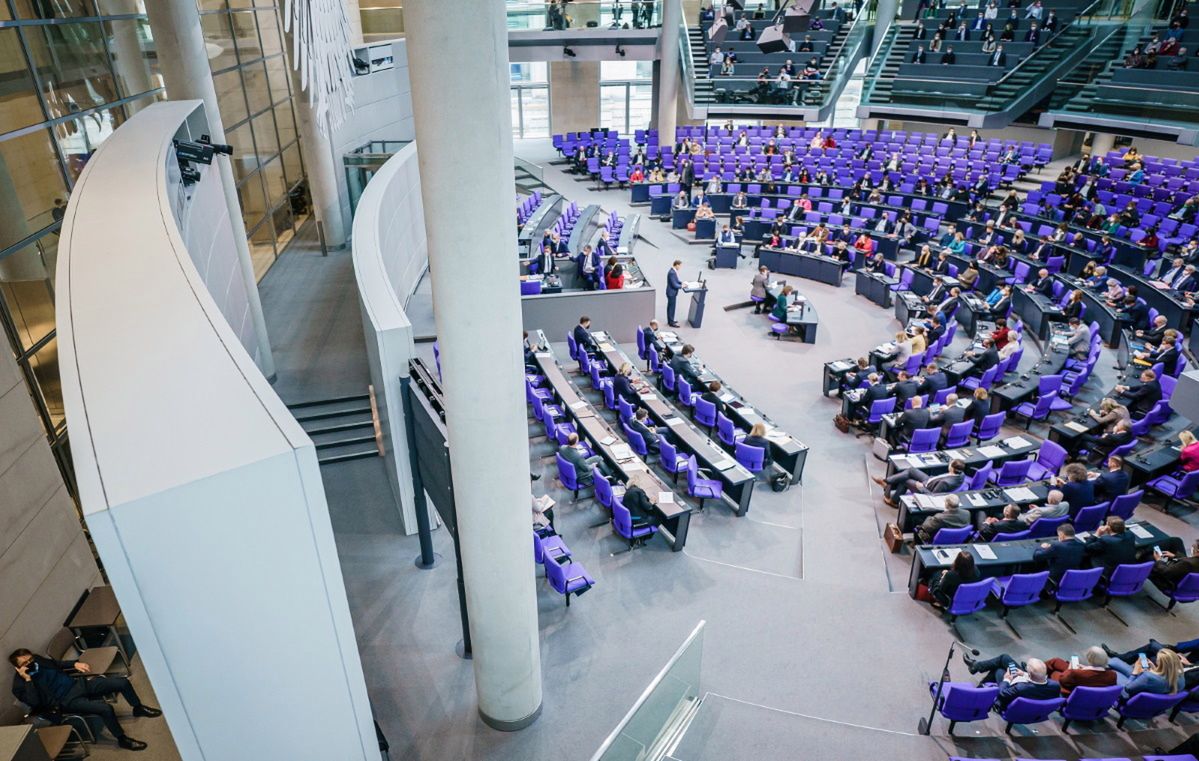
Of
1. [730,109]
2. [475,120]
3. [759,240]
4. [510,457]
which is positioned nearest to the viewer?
[475,120]

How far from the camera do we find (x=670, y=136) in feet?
91.7

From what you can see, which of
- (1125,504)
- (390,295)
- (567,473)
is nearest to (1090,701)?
(1125,504)

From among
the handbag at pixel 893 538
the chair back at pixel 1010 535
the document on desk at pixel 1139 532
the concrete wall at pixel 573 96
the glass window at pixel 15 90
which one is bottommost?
the handbag at pixel 893 538

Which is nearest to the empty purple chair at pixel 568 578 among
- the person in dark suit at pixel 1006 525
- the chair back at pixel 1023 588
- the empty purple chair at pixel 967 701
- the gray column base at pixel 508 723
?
the gray column base at pixel 508 723

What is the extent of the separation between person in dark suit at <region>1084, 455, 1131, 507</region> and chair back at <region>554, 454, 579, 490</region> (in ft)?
21.9

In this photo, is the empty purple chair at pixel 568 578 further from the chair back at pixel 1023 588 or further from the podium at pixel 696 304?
the podium at pixel 696 304

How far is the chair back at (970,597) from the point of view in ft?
26.3

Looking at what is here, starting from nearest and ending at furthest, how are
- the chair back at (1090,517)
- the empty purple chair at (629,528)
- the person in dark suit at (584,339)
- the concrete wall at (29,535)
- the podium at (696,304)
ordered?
the concrete wall at (29,535), the empty purple chair at (629,528), the chair back at (1090,517), the person in dark suit at (584,339), the podium at (696,304)

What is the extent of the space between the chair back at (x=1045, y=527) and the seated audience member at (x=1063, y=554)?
47 cm

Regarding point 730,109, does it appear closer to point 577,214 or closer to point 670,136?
point 670,136

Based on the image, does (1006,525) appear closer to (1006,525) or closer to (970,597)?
(1006,525)

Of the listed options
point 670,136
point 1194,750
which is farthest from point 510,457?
point 670,136

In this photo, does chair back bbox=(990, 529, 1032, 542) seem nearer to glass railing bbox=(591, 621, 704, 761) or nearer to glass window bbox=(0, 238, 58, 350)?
glass railing bbox=(591, 621, 704, 761)

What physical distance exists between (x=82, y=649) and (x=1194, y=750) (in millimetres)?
10436
